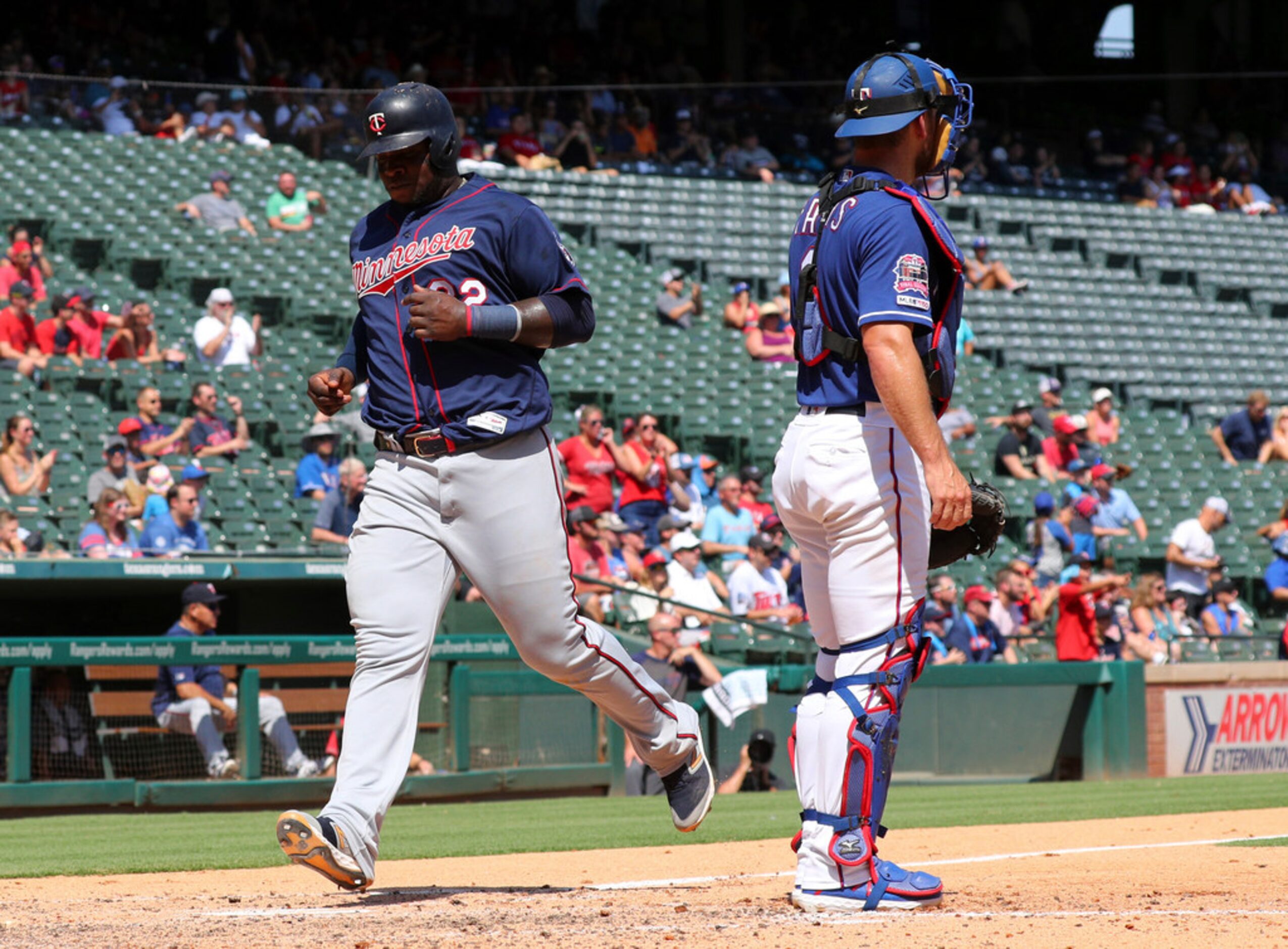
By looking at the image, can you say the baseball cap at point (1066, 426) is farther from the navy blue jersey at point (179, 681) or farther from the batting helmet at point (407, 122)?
the batting helmet at point (407, 122)

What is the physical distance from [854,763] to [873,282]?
108 cm

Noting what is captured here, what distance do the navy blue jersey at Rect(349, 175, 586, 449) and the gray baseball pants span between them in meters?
0.09

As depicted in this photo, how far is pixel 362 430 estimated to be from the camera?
13.2 meters

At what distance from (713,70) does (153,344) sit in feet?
46.6

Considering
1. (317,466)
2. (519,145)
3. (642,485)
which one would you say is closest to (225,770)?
(317,466)

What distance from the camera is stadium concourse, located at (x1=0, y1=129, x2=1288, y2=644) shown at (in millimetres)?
13070

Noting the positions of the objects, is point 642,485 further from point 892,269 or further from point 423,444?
point 892,269

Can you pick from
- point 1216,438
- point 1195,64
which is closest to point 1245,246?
point 1216,438

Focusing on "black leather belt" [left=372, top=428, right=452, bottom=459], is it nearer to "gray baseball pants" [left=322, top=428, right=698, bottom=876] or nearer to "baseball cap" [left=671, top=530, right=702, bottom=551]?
"gray baseball pants" [left=322, top=428, right=698, bottom=876]

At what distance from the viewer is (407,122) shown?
13.9 feet

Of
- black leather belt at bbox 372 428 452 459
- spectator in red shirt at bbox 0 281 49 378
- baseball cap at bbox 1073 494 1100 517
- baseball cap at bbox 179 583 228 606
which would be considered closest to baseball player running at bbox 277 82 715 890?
black leather belt at bbox 372 428 452 459

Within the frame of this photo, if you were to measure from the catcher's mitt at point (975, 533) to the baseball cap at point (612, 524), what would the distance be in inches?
320

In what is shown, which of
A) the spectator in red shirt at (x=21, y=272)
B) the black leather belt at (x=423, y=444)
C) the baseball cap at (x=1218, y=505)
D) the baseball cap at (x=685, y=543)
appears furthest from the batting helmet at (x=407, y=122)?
the baseball cap at (x=1218, y=505)

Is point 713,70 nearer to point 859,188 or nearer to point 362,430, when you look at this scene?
point 362,430
